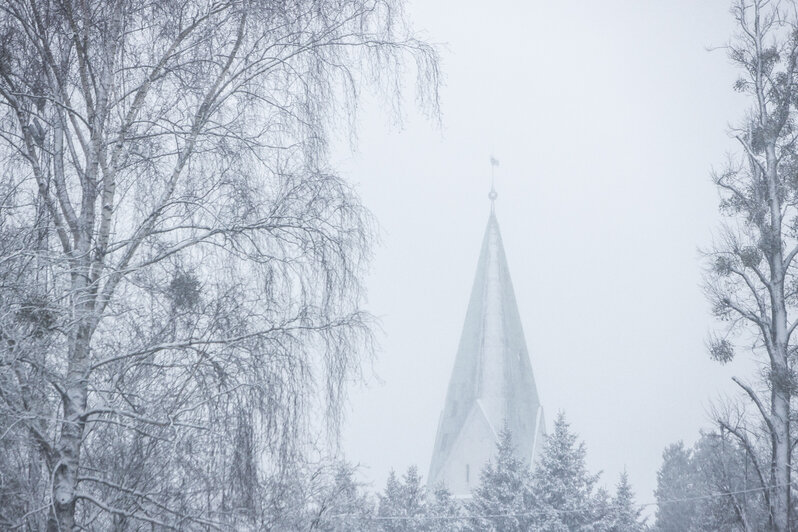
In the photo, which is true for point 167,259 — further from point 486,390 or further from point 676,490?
point 676,490

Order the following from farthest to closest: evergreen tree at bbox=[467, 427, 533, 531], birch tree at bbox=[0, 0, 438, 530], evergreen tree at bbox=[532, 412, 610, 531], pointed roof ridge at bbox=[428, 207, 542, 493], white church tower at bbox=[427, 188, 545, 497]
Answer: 1. pointed roof ridge at bbox=[428, 207, 542, 493]
2. white church tower at bbox=[427, 188, 545, 497]
3. evergreen tree at bbox=[467, 427, 533, 531]
4. evergreen tree at bbox=[532, 412, 610, 531]
5. birch tree at bbox=[0, 0, 438, 530]

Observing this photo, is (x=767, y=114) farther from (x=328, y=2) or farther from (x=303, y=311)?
(x=303, y=311)

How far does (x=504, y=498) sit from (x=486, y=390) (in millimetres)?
20398

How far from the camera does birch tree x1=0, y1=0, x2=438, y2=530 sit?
4582 mm

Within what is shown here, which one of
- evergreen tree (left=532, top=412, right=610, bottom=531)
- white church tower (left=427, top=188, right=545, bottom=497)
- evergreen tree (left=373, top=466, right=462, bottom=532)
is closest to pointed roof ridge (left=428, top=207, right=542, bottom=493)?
white church tower (left=427, top=188, right=545, bottom=497)

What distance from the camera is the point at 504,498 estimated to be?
104 ft

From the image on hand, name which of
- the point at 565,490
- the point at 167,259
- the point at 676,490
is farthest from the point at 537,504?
the point at 676,490

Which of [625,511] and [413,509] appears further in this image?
[413,509]

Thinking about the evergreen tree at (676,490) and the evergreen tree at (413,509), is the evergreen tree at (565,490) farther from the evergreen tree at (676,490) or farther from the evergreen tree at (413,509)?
the evergreen tree at (676,490)

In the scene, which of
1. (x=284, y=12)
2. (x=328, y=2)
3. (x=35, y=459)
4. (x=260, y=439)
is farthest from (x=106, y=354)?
(x=328, y=2)

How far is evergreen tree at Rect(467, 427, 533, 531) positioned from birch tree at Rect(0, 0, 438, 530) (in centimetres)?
2676

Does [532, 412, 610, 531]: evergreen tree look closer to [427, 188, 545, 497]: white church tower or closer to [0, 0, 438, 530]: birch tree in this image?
[427, 188, 545, 497]: white church tower

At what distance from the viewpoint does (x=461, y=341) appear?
183 feet

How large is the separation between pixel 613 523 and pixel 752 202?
1824 centimetres
